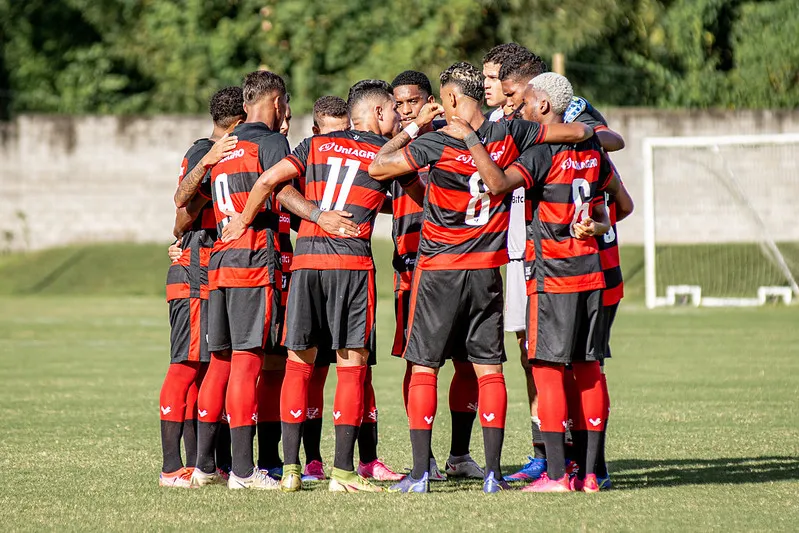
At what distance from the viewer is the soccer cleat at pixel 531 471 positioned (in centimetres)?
738

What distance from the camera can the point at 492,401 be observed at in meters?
6.85

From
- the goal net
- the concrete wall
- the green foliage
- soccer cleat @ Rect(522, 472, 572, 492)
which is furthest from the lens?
the green foliage

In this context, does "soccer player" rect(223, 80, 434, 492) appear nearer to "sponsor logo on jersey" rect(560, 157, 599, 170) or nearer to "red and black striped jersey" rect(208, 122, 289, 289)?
"red and black striped jersey" rect(208, 122, 289, 289)

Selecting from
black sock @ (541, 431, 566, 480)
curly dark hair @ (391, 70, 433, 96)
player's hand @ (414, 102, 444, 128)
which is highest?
curly dark hair @ (391, 70, 433, 96)

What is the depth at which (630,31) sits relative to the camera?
1368 inches

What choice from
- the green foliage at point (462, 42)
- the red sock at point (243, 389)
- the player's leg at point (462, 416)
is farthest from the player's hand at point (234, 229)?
the green foliage at point (462, 42)

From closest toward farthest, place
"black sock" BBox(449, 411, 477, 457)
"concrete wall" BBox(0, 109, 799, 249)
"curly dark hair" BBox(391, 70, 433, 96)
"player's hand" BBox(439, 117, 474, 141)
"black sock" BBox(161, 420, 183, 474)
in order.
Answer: "player's hand" BBox(439, 117, 474, 141) → "black sock" BBox(161, 420, 183, 474) → "black sock" BBox(449, 411, 477, 457) → "curly dark hair" BBox(391, 70, 433, 96) → "concrete wall" BBox(0, 109, 799, 249)

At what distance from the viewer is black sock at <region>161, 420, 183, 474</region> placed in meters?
7.25

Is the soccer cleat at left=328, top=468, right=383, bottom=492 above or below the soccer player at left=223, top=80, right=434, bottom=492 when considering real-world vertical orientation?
below

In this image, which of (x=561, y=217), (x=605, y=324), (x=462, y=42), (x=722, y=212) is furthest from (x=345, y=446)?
(x=462, y=42)

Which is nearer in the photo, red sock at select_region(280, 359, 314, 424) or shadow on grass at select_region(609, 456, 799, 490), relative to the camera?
red sock at select_region(280, 359, 314, 424)

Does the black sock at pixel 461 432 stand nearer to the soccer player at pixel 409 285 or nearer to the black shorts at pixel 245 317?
the soccer player at pixel 409 285

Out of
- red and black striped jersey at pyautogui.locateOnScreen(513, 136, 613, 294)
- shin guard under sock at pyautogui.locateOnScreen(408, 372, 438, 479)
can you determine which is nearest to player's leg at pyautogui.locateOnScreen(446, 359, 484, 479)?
shin guard under sock at pyautogui.locateOnScreen(408, 372, 438, 479)

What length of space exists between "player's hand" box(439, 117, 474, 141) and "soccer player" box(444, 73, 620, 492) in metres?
0.03
